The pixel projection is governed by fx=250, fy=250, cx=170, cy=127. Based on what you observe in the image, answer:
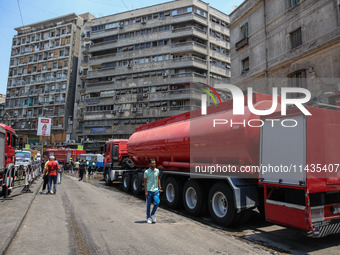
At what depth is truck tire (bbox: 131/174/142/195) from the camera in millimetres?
12420

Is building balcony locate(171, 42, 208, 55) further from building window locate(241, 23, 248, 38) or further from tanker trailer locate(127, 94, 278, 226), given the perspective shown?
tanker trailer locate(127, 94, 278, 226)

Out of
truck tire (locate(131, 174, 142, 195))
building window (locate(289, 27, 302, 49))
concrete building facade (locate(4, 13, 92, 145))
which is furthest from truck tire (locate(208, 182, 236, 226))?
concrete building facade (locate(4, 13, 92, 145))

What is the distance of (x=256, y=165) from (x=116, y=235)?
154 inches

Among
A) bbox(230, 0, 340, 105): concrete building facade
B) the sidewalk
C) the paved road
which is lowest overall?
the paved road

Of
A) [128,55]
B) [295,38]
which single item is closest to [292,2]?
[295,38]

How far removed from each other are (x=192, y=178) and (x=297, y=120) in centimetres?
403

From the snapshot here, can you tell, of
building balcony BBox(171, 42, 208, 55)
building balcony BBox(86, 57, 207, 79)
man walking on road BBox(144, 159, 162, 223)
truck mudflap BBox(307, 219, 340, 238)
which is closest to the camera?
truck mudflap BBox(307, 219, 340, 238)

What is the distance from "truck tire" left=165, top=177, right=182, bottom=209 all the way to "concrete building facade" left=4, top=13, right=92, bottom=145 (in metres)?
49.1

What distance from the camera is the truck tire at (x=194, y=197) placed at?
7.79 metres

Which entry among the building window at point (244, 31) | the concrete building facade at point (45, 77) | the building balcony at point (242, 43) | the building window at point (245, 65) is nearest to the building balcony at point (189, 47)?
the building window at point (244, 31)

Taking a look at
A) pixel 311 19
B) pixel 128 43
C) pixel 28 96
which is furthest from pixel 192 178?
pixel 28 96

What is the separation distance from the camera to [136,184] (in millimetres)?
12859

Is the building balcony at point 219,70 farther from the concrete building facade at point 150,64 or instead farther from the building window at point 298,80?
the building window at point 298,80

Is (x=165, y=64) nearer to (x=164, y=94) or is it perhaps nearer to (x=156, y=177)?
(x=164, y=94)
